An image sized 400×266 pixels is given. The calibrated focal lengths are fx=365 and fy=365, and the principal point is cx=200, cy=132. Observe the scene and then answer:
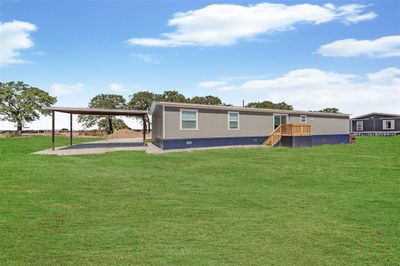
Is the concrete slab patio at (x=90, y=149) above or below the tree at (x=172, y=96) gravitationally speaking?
below

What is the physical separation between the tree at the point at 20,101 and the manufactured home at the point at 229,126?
1212 inches

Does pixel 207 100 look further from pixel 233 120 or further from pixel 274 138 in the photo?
pixel 233 120

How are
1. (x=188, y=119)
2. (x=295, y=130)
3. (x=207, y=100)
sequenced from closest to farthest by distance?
1. (x=188, y=119)
2. (x=295, y=130)
3. (x=207, y=100)

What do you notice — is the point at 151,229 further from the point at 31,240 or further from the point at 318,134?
the point at 318,134

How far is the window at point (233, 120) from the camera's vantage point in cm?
2653

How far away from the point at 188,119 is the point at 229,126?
3933 mm

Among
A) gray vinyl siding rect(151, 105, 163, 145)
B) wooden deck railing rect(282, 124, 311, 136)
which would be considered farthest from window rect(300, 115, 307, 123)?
gray vinyl siding rect(151, 105, 163, 145)

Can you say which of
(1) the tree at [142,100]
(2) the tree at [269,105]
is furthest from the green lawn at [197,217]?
(2) the tree at [269,105]

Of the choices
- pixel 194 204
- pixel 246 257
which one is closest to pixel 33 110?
pixel 194 204

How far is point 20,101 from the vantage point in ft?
→ 170

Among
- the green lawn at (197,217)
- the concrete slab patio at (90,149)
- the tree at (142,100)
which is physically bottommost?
the green lawn at (197,217)

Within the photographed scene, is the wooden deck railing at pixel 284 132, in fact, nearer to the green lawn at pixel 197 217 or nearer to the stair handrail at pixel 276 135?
the stair handrail at pixel 276 135

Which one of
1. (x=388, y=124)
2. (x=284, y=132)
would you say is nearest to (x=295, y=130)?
(x=284, y=132)

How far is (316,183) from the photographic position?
11648mm
